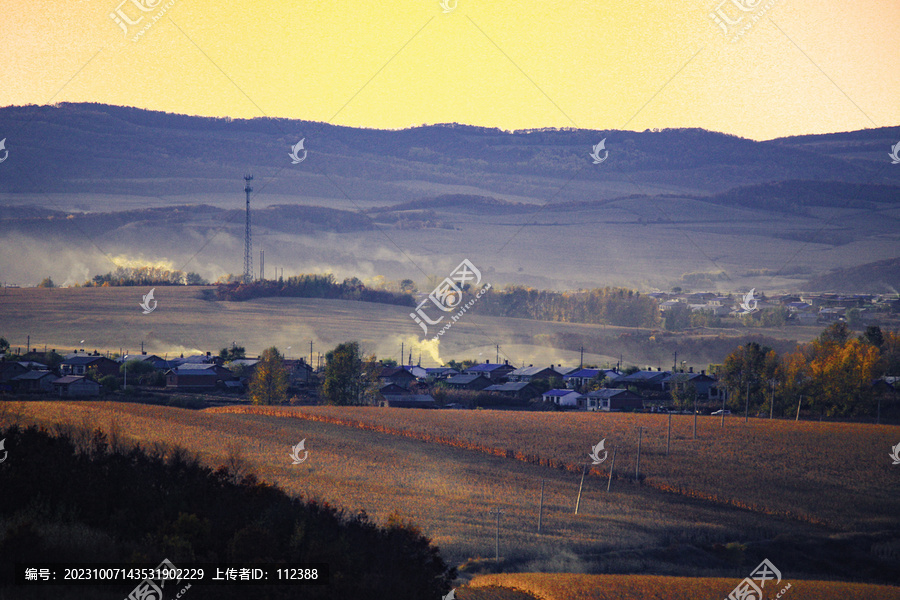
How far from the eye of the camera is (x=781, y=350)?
117688 mm

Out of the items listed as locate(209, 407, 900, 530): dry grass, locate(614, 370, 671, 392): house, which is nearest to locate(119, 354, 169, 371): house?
locate(209, 407, 900, 530): dry grass

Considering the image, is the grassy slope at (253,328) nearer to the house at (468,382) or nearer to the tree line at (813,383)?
the house at (468,382)

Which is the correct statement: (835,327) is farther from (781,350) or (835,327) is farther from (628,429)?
(628,429)

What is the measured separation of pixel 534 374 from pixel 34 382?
4610 centimetres

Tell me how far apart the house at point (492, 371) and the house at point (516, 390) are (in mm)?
5509

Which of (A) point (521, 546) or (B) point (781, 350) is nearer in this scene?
(A) point (521, 546)

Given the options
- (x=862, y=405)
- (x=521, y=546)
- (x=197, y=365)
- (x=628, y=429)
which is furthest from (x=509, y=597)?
(x=197, y=365)

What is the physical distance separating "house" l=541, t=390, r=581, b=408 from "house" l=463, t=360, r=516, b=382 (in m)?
10.2

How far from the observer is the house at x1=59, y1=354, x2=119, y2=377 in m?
79.5

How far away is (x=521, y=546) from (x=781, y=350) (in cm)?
9931

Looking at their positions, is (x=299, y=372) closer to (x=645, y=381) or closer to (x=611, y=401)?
(x=611, y=401)

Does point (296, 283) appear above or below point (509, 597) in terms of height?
above

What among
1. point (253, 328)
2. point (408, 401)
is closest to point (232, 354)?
point (253, 328)

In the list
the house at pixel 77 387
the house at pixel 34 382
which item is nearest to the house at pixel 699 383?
the house at pixel 77 387
